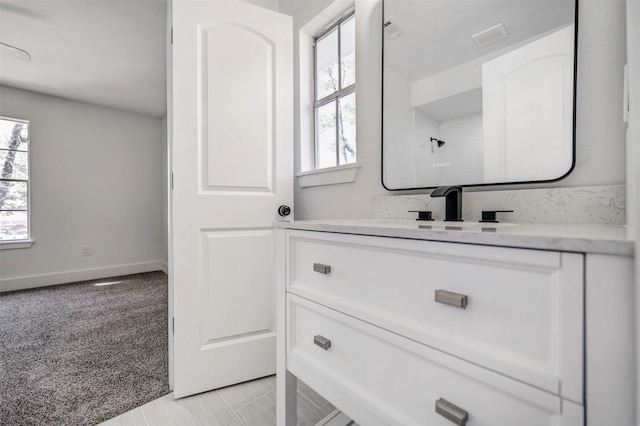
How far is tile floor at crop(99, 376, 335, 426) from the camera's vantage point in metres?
1.28

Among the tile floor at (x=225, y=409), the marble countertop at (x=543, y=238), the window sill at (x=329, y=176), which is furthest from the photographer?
the window sill at (x=329, y=176)

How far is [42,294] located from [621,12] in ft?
15.8

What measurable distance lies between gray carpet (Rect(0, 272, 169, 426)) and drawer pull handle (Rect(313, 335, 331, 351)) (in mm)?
1118

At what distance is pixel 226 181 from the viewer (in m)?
1.55

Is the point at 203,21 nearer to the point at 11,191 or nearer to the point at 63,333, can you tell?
the point at 63,333

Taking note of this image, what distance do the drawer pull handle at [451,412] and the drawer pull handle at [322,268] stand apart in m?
0.40

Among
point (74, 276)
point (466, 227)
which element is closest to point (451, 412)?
point (466, 227)

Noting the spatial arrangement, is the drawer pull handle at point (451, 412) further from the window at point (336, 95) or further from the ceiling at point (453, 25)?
the window at point (336, 95)

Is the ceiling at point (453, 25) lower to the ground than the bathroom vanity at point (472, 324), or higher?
higher

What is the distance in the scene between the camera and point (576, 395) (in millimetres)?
441

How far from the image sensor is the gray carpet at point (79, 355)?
1.38 metres

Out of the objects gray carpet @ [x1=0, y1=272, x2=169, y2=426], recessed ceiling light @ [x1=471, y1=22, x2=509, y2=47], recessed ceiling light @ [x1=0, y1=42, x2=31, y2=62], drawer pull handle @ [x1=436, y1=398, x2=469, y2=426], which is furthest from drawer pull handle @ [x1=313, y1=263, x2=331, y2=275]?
recessed ceiling light @ [x1=0, y1=42, x2=31, y2=62]

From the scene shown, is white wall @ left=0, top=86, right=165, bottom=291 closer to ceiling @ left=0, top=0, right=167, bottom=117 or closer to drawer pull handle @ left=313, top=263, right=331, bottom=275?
ceiling @ left=0, top=0, right=167, bottom=117

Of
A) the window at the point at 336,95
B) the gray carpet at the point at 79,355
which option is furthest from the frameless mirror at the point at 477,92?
the gray carpet at the point at 79,355
